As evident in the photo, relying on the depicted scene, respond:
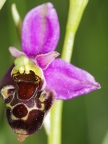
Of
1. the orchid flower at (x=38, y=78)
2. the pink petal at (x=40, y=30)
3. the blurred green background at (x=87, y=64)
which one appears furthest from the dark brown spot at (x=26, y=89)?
the blurred green background at (x=87, y=64)

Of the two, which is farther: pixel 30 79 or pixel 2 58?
pixel 2 58

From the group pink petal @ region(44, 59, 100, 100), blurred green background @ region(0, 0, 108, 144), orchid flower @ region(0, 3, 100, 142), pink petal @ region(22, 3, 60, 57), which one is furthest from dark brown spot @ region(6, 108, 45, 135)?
blurred green background @ region(0, 0, 108, 144)

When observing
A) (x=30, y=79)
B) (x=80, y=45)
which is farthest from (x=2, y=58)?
(x=30, y=79)

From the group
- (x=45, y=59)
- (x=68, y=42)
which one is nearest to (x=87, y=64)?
(x=68, y=42)

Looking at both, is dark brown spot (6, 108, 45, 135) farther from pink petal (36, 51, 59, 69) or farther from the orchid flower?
pink petal (36, 51, 59, 69)

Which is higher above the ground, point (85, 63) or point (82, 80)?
point (85, 63)

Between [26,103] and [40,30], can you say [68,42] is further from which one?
[26,103]

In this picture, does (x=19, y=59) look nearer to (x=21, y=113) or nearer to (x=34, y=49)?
(x=34, y=49)
